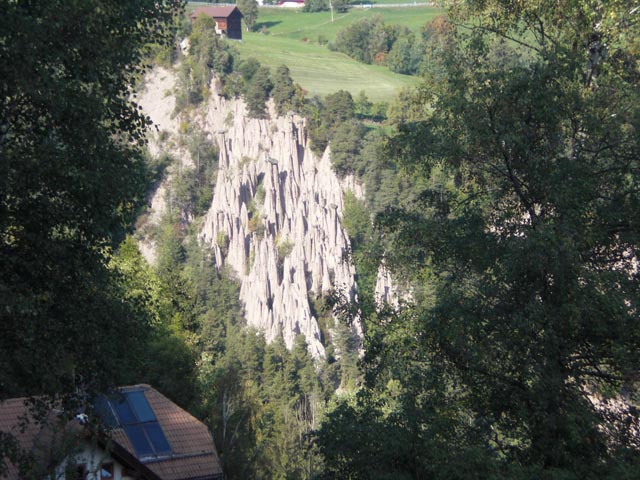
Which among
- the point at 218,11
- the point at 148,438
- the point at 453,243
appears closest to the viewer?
the point at 453,243

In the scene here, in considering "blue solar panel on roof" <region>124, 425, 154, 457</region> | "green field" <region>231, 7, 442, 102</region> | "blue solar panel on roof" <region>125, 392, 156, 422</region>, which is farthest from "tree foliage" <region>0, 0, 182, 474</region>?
"green field" <region>231, 7, 442, 102</region>

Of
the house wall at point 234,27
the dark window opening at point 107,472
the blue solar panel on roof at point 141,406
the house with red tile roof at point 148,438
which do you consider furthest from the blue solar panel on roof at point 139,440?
the house wall at point 234,27

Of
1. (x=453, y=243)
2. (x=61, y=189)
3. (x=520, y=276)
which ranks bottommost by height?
(x=520, y=276)

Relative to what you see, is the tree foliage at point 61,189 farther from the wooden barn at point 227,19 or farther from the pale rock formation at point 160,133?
the wooden barn at point 227,19

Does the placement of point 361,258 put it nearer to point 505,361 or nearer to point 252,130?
point 505,361

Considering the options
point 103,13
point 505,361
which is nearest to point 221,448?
point 505,361

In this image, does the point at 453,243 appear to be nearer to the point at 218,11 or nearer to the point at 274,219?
the point at 274,219

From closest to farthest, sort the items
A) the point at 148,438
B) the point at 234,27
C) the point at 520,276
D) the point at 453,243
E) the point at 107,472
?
the point at 520,276, the point at 453,243, the point at 107,472, the point at 148,438, the point at 234,27

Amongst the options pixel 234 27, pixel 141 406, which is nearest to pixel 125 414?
pixel 141 406

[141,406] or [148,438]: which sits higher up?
[141,406]
